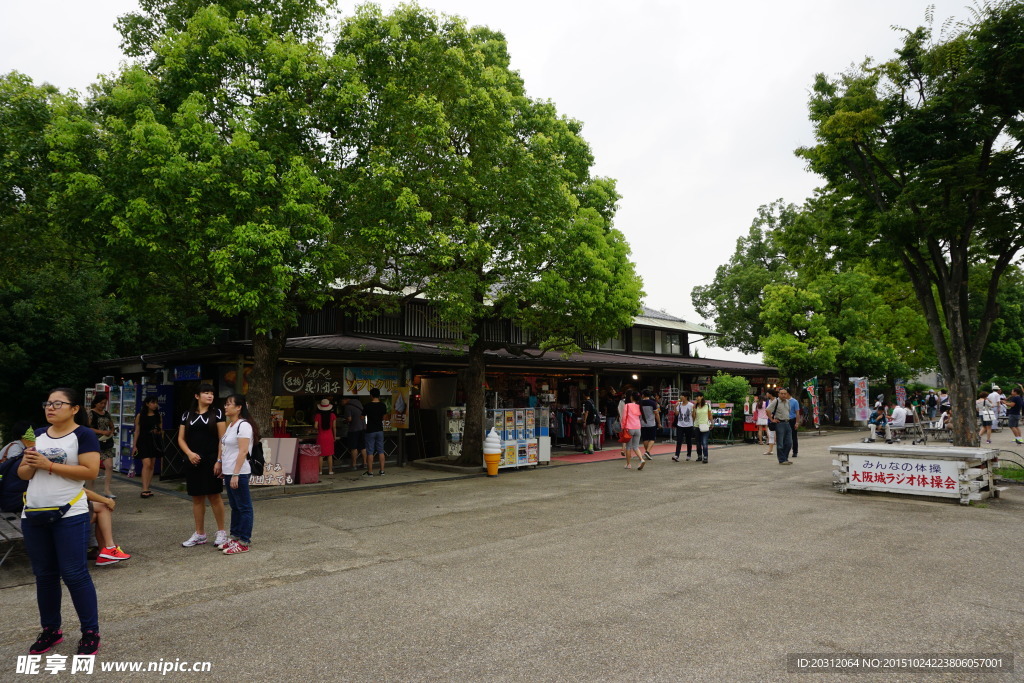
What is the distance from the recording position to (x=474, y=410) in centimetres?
1527

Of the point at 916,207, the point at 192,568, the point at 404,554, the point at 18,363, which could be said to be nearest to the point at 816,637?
the point at 404,554

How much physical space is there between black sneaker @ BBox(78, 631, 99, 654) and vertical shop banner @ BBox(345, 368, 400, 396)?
11.1m

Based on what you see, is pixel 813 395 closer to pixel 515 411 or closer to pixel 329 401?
pixel 515 411

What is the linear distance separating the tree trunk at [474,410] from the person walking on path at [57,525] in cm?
1114

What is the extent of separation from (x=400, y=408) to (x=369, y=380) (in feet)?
3.57

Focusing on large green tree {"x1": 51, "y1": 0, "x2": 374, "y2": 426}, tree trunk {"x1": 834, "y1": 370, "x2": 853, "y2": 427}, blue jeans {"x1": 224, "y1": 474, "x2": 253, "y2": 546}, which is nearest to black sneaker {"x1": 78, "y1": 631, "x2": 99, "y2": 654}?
blue jeans {"x1": 224, "y1": 474, "x2": 253, "y2": 546}

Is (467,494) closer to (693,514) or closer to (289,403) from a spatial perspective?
(693,514)

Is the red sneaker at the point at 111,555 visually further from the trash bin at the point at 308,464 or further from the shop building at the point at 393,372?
the shop building at the point at 393,372

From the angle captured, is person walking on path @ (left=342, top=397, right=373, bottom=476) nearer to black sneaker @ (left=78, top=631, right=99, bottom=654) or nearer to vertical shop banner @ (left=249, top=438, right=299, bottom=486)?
vertical shop banner @ (left=249, top=438, right=299, bottom=486)

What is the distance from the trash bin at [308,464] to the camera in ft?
41.2

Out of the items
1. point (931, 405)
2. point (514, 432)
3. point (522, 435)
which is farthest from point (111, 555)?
point (931, 405)

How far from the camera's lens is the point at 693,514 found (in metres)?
8.95

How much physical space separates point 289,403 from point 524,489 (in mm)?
6431

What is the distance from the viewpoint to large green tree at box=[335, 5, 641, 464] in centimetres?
1199
